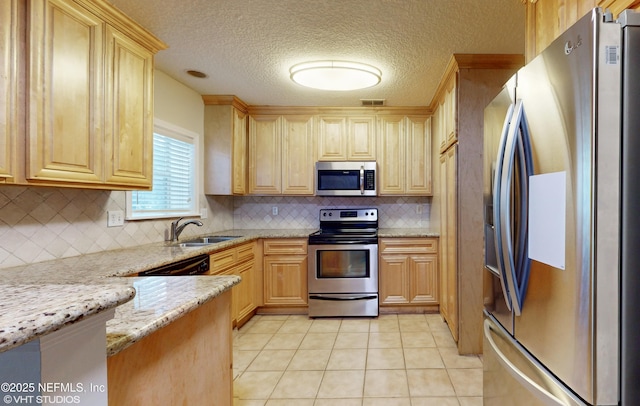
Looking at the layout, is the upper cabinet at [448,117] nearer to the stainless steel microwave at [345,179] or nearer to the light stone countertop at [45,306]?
the stainless steel microwave at [345,179]

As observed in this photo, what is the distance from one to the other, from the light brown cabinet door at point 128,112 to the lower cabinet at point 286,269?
5.36ft

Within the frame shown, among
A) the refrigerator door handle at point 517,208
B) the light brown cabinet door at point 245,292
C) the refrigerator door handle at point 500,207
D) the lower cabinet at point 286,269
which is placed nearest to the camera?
the refrigerator door handle at point 517,208

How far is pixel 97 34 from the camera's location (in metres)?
1.85

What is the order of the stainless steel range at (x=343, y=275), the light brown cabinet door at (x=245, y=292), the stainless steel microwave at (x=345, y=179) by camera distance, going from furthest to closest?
1. the stainless steel microwave at (x=345, y=179)
2. the stainless steel range at (x=343, y=275)
3. the light brown cabinet door at (x=245, y=292)

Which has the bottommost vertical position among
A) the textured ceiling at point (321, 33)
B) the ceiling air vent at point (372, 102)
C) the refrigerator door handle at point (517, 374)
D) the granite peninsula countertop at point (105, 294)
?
the refrigerator door handle at point (517, 374)

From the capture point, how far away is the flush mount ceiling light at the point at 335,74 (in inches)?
104

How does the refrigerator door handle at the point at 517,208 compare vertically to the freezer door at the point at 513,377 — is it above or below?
above

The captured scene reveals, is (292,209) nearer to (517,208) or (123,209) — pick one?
(123,209)

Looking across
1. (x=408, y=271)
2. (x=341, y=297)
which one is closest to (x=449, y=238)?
(x=408, y=271)

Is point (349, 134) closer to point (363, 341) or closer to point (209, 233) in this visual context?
point (209, 233)

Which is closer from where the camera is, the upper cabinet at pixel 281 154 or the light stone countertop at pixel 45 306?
the light stone countertop at pixel 45 306

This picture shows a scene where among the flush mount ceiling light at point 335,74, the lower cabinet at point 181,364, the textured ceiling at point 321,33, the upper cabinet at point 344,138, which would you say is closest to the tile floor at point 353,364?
the lower cabinet at point 181,364

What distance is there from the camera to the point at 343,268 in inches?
141

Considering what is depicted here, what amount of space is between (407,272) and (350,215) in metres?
0.99
